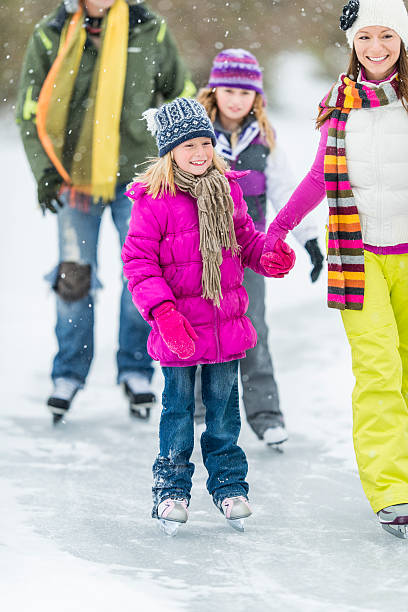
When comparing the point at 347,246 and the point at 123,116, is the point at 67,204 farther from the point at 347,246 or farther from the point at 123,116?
the point at 347,246

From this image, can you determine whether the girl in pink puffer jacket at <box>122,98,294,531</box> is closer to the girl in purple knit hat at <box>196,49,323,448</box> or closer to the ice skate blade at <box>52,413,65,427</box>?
the girl in purple knit hat at <box>196,49,323,448</box>

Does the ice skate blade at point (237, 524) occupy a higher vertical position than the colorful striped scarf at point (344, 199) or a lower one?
lower

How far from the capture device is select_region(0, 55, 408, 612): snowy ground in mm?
2762

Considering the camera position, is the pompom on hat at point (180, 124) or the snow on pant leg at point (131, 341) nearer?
the pompom on hat at point (180, 124)

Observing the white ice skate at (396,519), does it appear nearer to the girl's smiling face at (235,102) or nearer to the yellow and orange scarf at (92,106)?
the girl's smiling face at (235,102)

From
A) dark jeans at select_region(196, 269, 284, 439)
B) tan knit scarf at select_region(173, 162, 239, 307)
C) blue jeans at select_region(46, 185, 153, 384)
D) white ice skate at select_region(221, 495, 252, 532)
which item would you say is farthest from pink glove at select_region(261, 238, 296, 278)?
blue jeans at select_region(46, 185, 153, 384)

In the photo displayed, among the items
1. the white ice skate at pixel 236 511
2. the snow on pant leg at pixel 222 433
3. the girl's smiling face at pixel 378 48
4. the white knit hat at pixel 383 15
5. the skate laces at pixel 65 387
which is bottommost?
the white ice skate at pixel 236 511

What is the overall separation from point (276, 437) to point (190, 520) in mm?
918

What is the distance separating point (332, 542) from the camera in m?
3.19

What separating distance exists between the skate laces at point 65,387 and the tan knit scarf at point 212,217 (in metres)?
1.68

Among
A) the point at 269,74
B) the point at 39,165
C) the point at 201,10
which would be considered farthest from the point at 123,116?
the point at 269,74

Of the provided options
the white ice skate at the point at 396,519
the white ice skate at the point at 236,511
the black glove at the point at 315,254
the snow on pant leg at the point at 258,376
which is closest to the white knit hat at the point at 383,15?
the black glove at the point at 315,254

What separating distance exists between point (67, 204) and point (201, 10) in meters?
8.21

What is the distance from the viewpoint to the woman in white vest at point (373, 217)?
3.25 meters
